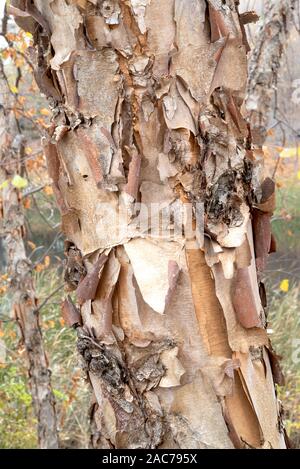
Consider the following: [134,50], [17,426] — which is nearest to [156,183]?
[134,50]

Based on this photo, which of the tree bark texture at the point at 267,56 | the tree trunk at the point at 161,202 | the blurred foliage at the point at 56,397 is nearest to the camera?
the tree trunk at the point at 161,202

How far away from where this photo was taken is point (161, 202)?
0.68 meters

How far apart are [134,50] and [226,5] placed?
132 millimetres

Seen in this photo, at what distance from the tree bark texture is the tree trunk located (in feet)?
4.38

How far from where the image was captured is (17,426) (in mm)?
2846

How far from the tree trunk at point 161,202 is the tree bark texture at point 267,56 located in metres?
1.33

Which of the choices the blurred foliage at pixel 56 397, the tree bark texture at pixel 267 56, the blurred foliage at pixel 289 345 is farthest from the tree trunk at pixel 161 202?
the blurred foliage at pixel 289 345

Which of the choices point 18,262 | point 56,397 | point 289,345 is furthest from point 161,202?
point 289,345

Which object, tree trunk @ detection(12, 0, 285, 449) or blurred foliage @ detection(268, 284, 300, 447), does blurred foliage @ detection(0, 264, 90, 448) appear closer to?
blurred foliage @ detection(268, 284, 300, 447)

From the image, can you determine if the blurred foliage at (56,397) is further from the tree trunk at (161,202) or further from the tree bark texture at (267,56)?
the tree trunk at (161,202)

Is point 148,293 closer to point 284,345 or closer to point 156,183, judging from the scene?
point 156,183

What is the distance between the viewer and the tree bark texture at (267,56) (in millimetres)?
1981

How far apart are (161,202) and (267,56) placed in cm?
152

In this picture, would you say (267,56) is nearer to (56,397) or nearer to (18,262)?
(18,262)
